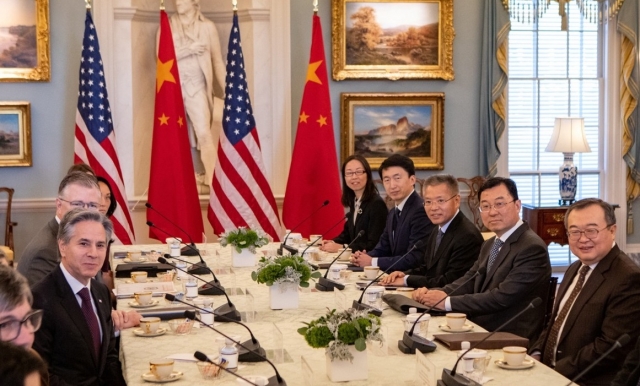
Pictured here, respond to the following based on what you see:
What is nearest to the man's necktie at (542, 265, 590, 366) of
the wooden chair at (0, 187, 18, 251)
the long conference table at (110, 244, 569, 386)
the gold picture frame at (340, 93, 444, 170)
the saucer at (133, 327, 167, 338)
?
the long conference table at (110, 244, 569, 386)

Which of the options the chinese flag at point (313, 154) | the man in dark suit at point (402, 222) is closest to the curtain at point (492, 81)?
the chinese flag at point (313, 154)

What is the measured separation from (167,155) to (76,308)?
15.1 ft

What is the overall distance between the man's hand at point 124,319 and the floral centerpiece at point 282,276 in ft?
2.02

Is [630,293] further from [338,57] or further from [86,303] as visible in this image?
[338,57]

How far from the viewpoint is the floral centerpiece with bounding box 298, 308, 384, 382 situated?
308 cm

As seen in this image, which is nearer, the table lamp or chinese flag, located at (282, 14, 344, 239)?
chinese flag, located at (282, 14, 344, 239)

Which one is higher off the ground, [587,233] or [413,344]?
[587,233]

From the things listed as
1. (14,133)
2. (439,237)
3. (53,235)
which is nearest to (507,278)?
(439,237)

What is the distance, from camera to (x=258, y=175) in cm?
816

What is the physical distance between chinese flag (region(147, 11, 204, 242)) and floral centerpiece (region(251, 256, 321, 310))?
376 centimetres

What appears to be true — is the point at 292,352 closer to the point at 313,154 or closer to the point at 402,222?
the point at 402,222

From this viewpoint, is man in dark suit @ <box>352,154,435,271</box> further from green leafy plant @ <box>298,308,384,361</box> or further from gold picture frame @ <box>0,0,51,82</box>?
gold picture frame @ <box>0,0,51,82</box>

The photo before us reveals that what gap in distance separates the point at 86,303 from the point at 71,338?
202 millimetres

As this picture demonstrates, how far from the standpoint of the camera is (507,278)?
4.48 meters
